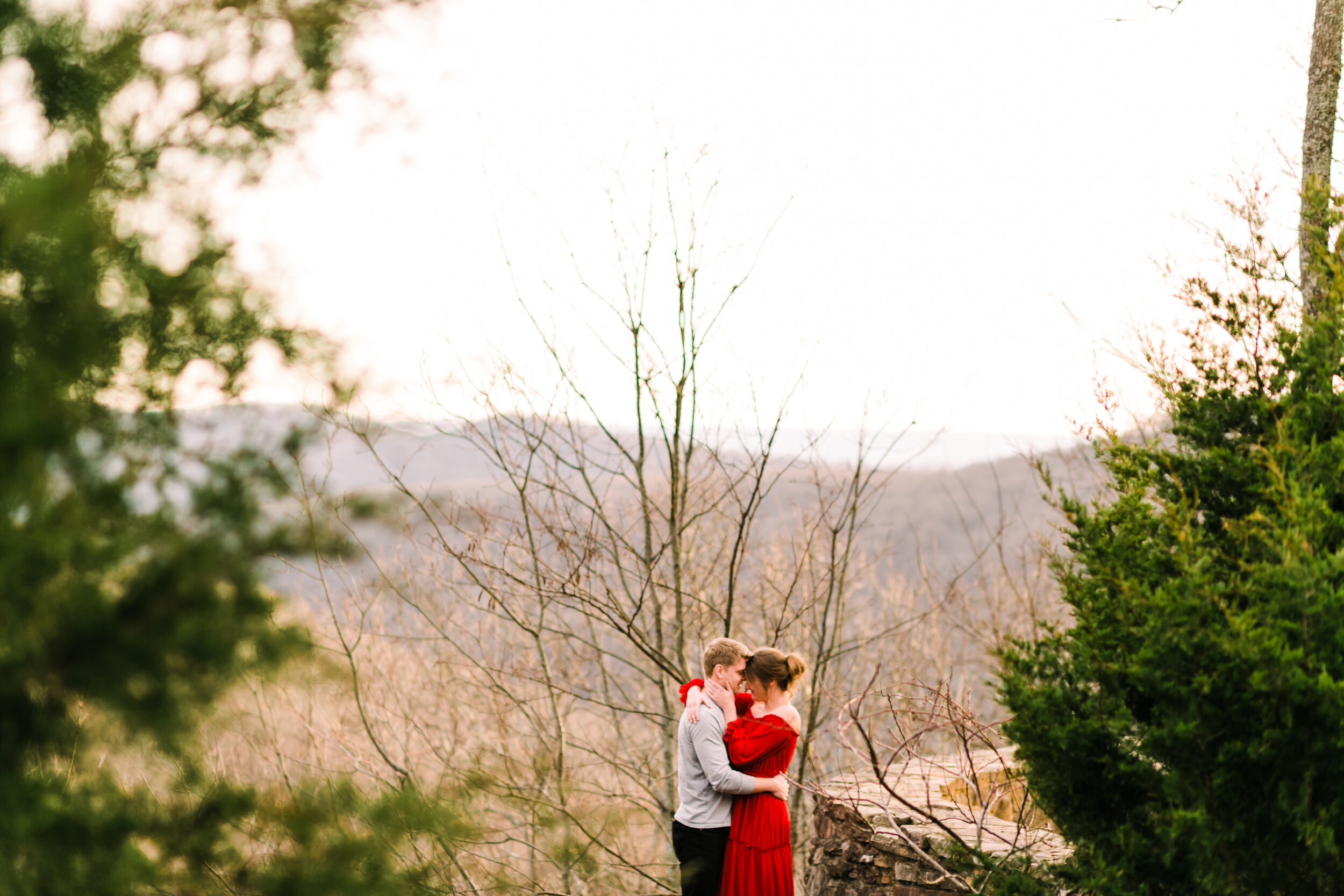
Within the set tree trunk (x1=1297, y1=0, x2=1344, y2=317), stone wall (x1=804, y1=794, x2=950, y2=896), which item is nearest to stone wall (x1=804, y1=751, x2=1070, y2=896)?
stone wall (x1=804, y1=794, x2=950, y2=896)

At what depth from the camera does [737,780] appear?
4.19 meters

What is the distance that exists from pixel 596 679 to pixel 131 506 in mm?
12831

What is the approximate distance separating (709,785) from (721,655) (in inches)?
23.8

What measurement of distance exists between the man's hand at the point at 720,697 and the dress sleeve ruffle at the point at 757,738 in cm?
9

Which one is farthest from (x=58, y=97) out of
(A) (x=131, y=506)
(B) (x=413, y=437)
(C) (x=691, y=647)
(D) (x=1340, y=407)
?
(C) (x=691, y=647)

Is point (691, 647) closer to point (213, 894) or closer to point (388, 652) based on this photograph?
point (388, 652)

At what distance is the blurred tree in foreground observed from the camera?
4.83ft

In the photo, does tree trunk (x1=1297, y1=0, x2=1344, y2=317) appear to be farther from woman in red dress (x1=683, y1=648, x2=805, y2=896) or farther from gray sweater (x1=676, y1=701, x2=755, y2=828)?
gray sweater (x1=676, y1=701, x2=755, y2=828)

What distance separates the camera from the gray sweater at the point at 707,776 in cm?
420

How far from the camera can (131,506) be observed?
63.7 inches

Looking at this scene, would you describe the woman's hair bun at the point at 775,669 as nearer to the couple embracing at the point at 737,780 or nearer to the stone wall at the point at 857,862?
the couple embracing at the point at 737,780

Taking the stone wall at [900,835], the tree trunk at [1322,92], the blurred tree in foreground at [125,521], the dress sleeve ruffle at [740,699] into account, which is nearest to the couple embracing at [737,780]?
the dress sleeve ruffle at [740,699]

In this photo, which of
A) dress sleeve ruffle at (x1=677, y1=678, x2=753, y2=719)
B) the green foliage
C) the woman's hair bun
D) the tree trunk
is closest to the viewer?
the green foliage

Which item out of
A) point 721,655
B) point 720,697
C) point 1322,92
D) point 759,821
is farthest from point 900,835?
point 1322,92
